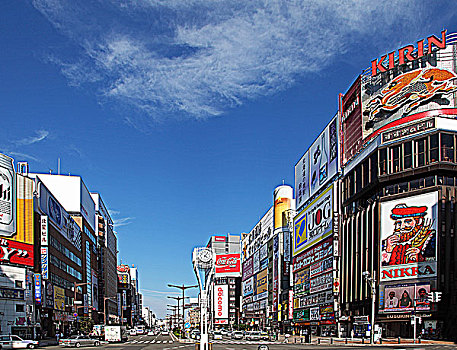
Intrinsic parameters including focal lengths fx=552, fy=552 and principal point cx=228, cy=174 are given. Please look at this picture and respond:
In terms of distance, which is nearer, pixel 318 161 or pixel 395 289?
pixel 395 289

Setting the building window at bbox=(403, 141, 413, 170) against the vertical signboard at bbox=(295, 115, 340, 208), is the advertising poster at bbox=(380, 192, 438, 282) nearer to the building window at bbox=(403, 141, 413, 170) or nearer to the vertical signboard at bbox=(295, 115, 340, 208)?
the building window at bbox=(403, 141, 413, 170)

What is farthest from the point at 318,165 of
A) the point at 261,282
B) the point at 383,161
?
the point at 261,282

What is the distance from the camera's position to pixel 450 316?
Result: 243 feet

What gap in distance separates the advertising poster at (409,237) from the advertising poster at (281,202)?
76.0 metres

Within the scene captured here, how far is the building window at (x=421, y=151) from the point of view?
8119cm

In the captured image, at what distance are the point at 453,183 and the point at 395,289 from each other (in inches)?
697

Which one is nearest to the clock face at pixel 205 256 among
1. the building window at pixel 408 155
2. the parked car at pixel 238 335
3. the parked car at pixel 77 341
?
the parked car at pixel 77 341

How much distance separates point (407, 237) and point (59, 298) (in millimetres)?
68487

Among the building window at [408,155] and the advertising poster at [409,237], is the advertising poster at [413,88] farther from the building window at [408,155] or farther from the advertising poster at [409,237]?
the advertising poster at [409,237]

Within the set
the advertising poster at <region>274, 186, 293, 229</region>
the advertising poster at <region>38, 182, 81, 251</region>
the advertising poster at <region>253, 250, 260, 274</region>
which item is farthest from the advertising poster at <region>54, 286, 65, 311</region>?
the advertising poster at <region>253, 250, 260, 274</region>

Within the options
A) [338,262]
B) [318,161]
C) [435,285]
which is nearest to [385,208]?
[435,285]

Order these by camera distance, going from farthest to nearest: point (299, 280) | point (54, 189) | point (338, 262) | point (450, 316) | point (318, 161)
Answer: point (54, 189), point (299, 280), point (318, 161), point (338, 262), point (450, 316)

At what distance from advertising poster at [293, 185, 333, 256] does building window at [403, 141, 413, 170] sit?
25651 mm

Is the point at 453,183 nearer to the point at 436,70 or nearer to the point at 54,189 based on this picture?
the point at 436,70
